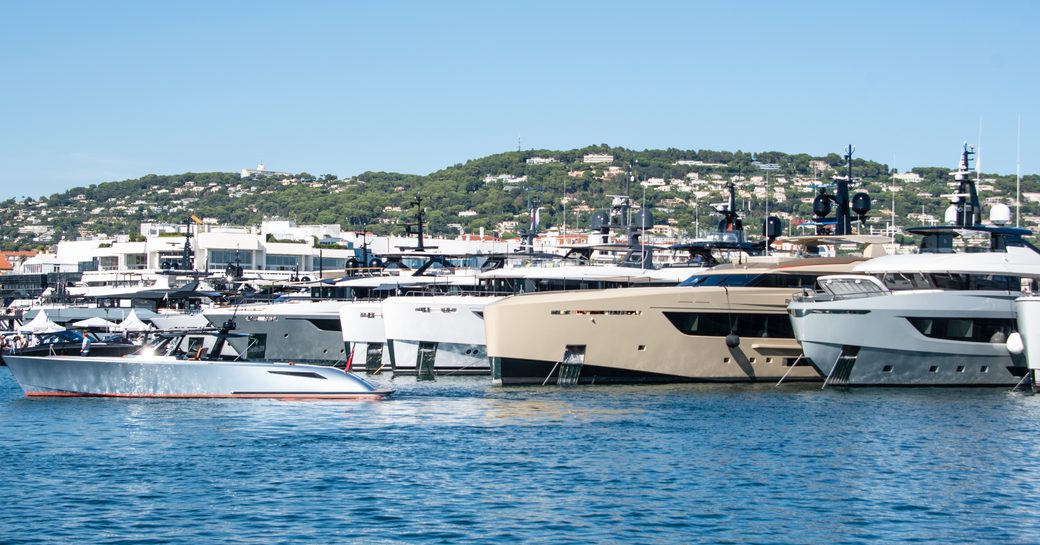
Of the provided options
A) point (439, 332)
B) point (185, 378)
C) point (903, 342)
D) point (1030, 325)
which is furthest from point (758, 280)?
point (185, 378)

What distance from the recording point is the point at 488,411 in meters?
41.5

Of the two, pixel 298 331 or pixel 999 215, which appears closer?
pixel 999 215

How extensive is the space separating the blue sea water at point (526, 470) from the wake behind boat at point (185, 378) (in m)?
0.70

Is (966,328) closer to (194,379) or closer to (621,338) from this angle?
(621,338)

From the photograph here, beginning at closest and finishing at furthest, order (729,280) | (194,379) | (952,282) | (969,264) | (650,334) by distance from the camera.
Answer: (194,379) → (969,264) → (952,282) → (650,334) → (729,280)

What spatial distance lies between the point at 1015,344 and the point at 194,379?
29926mm

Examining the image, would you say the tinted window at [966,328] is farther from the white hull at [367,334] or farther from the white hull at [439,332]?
the white hull at [367,334]

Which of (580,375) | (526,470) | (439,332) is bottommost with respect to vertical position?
(526,470)

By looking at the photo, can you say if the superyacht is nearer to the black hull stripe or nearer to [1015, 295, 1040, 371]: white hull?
[1015, 295, 1040, 371]: white hull

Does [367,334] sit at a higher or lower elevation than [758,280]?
lower

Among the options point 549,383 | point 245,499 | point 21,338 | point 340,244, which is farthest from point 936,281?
point 340,244

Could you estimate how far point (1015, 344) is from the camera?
156 feet

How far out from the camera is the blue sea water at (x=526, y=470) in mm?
24828

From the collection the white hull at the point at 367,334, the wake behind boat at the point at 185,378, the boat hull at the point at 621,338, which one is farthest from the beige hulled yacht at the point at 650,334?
the white hull at the point at 367,334
